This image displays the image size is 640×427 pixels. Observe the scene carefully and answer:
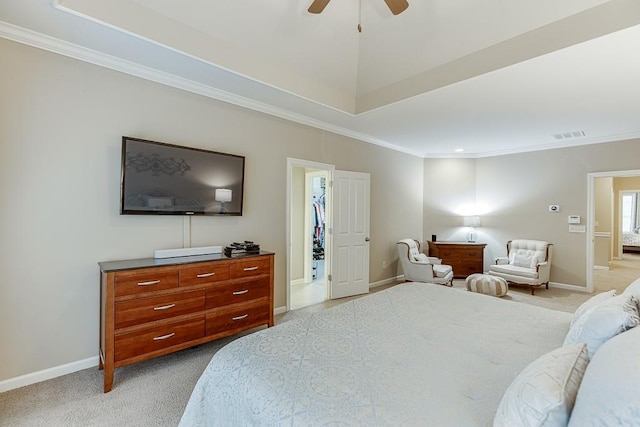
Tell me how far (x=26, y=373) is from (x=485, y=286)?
5248mm

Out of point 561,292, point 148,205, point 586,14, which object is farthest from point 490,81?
point 561,292

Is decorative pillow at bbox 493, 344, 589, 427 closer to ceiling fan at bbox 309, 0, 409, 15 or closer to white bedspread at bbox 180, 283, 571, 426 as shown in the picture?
white bedspread at bbox 180, 283, 571, 426

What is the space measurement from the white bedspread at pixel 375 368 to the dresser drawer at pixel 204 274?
124 centimetres

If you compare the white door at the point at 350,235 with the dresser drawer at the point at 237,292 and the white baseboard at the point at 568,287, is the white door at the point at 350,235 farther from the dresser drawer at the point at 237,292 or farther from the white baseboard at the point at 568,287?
the white baseboard at the point at 568,287

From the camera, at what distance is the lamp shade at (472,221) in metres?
6.27

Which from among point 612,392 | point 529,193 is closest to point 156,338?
point 612,392

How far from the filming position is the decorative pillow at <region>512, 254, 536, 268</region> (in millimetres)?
5254

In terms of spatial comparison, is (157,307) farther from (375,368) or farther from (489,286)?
(489,286)

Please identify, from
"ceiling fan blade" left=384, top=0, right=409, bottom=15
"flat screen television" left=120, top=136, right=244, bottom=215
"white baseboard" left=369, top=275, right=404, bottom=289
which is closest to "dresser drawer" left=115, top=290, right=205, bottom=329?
"flat screen television" left=120, top=136, right=244, bottom=215

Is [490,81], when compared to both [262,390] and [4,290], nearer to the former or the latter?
[262,390]

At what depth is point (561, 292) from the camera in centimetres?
516

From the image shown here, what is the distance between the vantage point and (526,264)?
5.36m

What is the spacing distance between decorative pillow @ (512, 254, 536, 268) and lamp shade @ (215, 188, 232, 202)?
5324 millimetres

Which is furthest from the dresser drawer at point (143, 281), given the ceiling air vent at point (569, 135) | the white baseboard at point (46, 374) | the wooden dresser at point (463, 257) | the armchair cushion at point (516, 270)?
the ceiling air vent at point (569, 135)
